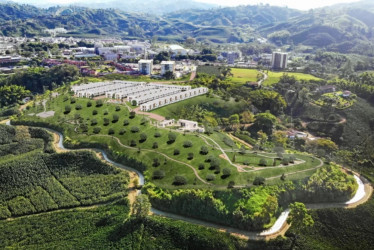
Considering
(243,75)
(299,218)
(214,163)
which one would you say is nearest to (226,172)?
(214,163)

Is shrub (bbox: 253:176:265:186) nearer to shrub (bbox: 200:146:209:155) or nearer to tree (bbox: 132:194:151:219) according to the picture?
shrub (bbox: 200:146:209:155)

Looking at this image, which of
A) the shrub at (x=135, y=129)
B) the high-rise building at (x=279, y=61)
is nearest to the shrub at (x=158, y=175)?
the shrub at (x=135, y=129)

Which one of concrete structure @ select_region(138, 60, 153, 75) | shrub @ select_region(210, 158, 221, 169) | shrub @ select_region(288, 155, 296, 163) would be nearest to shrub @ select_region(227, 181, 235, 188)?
shrub @ select_region(210, 158, 221, 169)

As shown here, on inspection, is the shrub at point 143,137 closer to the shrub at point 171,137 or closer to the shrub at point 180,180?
the shrub at point 171,137

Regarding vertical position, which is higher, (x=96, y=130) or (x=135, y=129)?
(x=135, y=129)

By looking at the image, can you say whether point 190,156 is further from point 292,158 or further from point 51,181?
point 51,181
